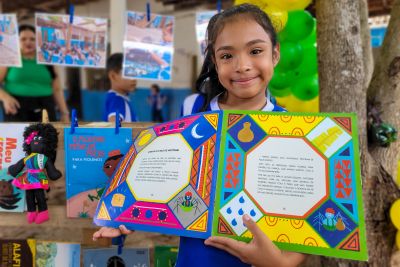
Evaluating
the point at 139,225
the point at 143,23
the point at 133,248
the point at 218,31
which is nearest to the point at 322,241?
the point at 139,225

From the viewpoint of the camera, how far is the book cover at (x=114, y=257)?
1.22 meters

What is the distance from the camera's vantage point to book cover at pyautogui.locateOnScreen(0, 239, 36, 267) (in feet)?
4.08

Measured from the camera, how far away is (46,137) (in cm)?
114

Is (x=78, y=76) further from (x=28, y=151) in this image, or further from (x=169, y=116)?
(x=28, y=151)

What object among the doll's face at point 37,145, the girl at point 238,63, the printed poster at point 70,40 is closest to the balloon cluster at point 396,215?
the girl at point 238,63

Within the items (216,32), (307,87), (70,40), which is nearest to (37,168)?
(216,32)

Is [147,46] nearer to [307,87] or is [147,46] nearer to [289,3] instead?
[289,3]

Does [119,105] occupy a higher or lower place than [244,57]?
lower

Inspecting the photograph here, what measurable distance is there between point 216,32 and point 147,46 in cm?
106

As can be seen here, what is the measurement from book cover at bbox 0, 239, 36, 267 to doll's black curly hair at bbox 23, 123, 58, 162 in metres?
0.33

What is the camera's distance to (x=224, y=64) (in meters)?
0.94

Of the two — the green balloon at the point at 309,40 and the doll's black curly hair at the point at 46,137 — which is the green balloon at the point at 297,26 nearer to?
the green balloon at the point at 309,40

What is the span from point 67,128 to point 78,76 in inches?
367

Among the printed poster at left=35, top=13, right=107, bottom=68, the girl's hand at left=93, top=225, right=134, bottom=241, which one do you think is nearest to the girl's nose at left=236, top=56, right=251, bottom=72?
the girl's hand at left=93, top=225, right=134, bottom=241
